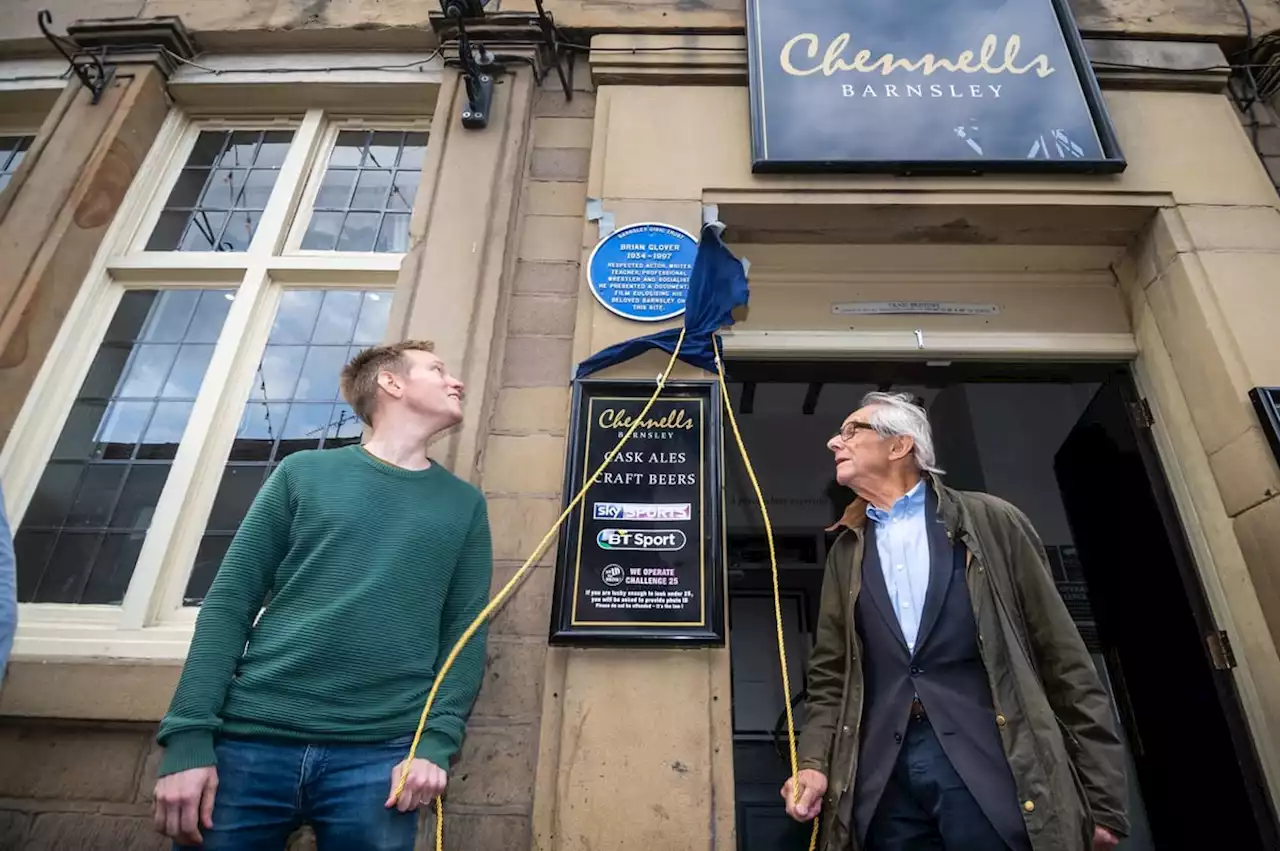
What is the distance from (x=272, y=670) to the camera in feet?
5.87

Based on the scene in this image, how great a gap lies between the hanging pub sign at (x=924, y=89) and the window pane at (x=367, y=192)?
2.02 m

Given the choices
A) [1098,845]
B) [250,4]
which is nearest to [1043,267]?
[1098,845]

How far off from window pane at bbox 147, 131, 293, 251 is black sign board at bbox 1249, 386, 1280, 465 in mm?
4900

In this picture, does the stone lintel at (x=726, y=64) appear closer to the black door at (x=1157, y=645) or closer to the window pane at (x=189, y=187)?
the black door at (x=1157, y=645)

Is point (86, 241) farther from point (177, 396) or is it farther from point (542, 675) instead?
point (542, 675)

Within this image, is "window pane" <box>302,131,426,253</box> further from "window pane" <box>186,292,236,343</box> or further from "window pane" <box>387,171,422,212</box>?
"window pane" <box>186,292,236,343</box>

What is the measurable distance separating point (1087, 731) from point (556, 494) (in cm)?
193

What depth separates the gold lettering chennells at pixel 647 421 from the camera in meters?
2.87

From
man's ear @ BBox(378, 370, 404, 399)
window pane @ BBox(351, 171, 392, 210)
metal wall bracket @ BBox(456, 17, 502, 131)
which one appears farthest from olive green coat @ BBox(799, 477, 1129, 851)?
window pane @ BBox(351, 171, 392, 210)

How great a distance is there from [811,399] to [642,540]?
3.74 metres

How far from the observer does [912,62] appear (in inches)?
151

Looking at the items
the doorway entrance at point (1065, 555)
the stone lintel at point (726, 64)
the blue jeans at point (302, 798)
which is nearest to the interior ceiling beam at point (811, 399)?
the doorway entrance at point (1065, 555)

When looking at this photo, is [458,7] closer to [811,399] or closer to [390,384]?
[390,384]

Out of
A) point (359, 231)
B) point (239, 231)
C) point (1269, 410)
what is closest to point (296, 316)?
point (359, 231)
